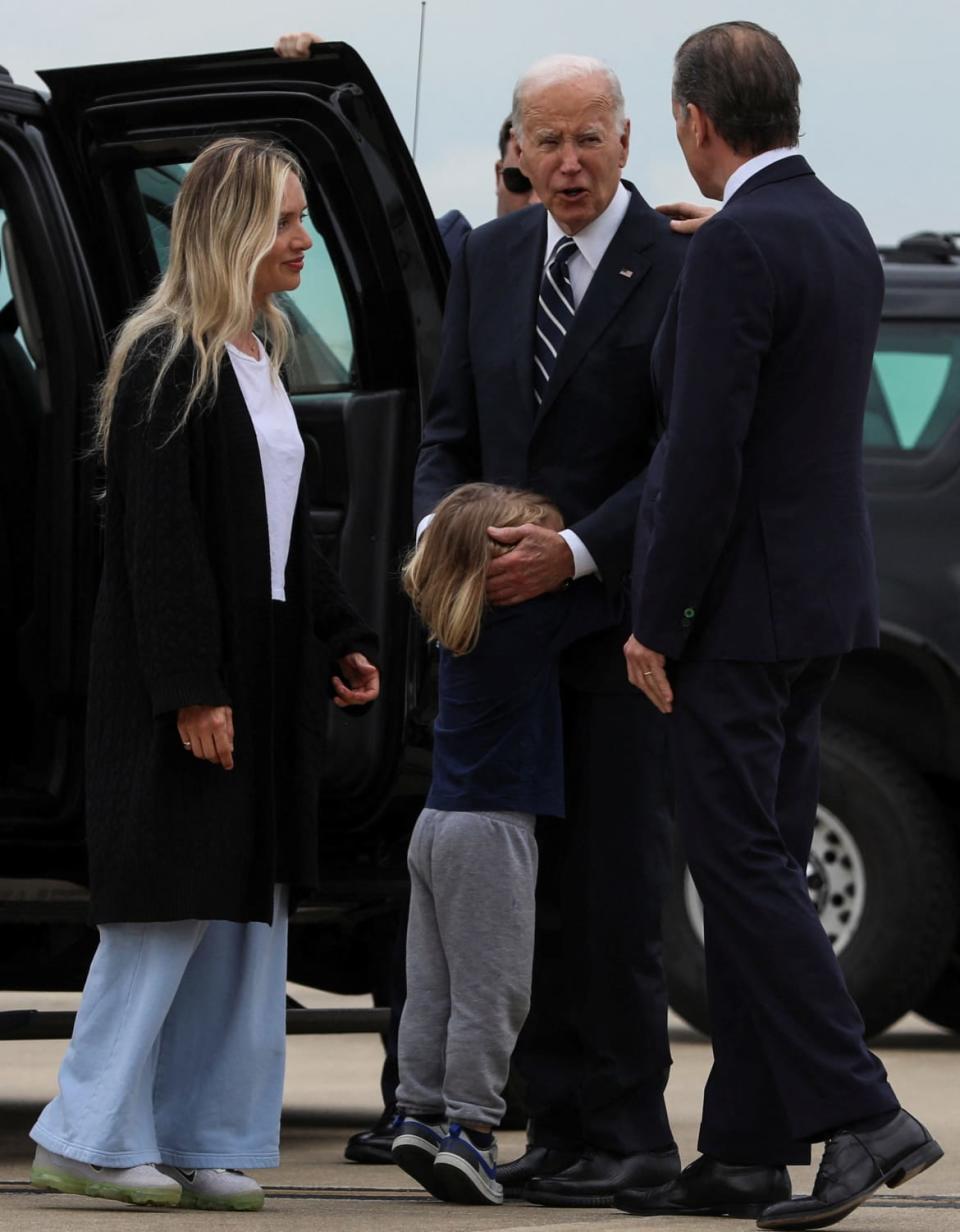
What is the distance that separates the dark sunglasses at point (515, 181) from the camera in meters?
6.18

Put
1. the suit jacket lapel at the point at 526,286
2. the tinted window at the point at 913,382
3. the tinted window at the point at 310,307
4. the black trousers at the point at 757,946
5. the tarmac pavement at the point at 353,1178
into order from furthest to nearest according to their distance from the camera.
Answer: the tinted window at the point at 913,382, the tinted window at the point at 310,307, the suit jacket lapel at the point at 526,286, the tarmac pavement at the point at 353,1178, the black trousers at the point at 757,946

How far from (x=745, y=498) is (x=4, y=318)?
196 centimetres

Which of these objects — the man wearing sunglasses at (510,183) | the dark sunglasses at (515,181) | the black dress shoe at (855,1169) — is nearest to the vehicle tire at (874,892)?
the man wearing sunglasses at (510,183)

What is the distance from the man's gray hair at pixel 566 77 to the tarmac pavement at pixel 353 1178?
183cm

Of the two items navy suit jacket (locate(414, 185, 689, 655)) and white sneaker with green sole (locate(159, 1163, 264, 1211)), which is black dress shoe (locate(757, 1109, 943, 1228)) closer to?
white sneaker with green sole (locate(159, 1163, 264, 1211))

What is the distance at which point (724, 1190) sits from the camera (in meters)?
4.72

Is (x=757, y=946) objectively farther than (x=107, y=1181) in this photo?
No

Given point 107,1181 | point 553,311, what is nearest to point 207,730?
point 107,1181

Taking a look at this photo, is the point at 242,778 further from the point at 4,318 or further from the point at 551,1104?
the point at 4,318

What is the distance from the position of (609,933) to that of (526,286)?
1.11 m

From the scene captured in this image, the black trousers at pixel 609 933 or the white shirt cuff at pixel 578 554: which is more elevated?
the white shirt cuff at pixel 578 554

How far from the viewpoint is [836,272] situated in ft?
Answer: 15.3

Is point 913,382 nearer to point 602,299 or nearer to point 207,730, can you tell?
point 602,299

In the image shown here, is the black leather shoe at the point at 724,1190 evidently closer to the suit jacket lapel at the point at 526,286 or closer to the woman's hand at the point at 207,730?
the woman's hand at the point at 207,730
